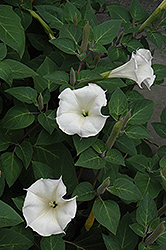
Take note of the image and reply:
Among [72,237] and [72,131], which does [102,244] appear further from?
[72,131]

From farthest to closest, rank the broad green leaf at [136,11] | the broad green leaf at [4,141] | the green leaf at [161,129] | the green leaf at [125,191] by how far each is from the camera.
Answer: the broad green leaf at [136,11]
the green leaf at [161,129]
the broad green leaf at [4,141]
the green leaf at [125,191]

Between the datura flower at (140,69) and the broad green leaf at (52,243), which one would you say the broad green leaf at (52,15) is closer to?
the datura flower at (140,69)

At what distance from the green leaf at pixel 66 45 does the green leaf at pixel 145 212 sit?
1.78 feet

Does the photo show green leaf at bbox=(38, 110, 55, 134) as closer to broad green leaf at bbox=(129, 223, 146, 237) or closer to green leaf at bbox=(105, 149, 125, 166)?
green leaf at bbox=(105, 149, 125, 166)

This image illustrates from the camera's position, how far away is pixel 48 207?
35.8 inches

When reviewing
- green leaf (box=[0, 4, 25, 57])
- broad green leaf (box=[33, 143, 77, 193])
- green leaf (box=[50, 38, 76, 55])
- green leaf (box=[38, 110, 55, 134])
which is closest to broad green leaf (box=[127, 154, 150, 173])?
broad green leaf (box=[33, 143, 77, 193])

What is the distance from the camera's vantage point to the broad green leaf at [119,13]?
1.37m

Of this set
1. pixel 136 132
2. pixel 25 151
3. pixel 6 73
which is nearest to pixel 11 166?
pixel 25 151

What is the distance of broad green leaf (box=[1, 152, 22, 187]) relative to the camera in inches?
40.8

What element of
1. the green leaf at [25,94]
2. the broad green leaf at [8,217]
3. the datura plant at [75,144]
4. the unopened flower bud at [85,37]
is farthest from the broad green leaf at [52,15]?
the broad green leaf at [8,217]

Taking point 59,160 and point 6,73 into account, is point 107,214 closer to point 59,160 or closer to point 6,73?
point 59,160

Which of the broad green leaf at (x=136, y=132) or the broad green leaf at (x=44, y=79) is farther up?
the broad green leaf at (x=44, y=79)

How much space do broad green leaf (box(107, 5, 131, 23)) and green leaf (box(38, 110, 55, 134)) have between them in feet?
1.92

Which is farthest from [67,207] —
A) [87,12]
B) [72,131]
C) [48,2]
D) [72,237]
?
[48,2]
